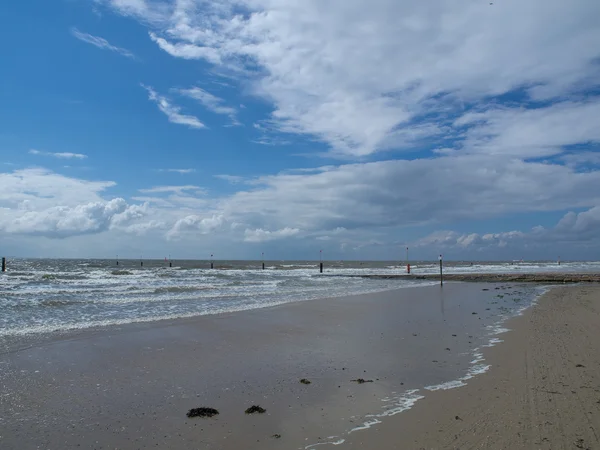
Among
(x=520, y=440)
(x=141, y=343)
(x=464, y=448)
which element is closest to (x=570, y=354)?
(x=520, y=440)

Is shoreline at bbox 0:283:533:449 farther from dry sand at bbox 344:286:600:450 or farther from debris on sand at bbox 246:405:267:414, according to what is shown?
dry sand at bbox 344:286:600:450

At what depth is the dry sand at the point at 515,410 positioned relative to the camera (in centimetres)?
465

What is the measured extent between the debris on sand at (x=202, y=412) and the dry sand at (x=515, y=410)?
6.88 feet

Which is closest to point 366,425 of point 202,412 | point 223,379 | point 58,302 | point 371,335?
point 202,412

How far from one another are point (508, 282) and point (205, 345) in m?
35.3

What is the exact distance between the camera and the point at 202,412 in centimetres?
574

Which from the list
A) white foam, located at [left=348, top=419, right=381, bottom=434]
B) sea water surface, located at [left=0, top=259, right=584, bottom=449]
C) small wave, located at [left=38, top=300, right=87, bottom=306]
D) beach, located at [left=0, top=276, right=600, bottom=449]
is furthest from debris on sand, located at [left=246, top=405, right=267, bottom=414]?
small wave, located at [left=38, top=300, right=87, bottom=306]

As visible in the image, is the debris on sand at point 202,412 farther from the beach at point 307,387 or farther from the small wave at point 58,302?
the small wave at point 58,302

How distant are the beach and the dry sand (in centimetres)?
2

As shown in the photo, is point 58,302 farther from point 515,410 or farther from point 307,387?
point 515,410

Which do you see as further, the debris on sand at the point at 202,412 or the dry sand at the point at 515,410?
the debris on sand at the point at 202,412

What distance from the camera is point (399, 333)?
39.2 feet

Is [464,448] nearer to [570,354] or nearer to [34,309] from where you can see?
[570,354]

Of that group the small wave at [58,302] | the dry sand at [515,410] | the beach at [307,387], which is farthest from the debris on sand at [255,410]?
the small wave at [58,302]
